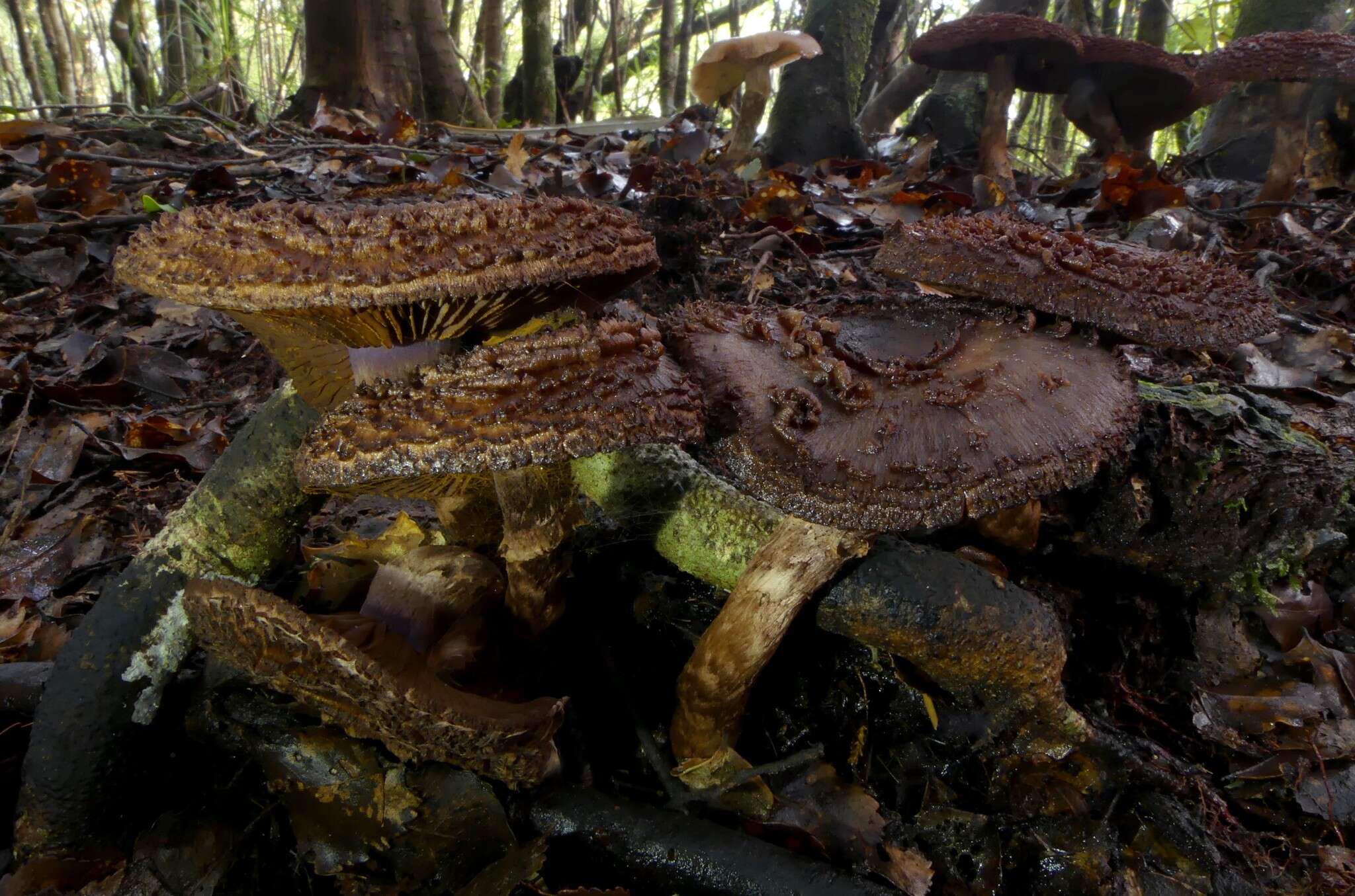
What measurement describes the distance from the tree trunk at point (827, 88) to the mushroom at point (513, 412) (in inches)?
238

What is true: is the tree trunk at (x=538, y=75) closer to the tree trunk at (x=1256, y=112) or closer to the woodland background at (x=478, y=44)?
the woodland background at (x=478, y=44)

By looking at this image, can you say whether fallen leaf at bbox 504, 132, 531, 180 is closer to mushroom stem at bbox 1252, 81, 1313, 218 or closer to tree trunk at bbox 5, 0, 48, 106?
mushroom stem at bbox 1252, 81, 1313, 218

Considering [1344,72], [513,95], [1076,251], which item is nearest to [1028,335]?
[1076,251]

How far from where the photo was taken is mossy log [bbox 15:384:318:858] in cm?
203

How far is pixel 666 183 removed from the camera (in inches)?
160

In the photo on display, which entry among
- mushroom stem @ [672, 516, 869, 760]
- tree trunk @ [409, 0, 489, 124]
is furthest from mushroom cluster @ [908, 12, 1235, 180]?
tree trunk @ [409, 0, 489, 124]

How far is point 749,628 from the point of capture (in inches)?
85.0

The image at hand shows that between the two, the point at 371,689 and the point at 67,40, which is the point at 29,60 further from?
the point at 371,689

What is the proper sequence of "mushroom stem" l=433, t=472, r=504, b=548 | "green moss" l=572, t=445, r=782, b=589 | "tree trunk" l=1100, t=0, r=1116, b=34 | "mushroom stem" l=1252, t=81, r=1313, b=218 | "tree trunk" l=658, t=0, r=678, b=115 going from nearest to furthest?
"green moss" l=572, t=445, r=782, b=589 < "mushroom stem" l=433, t=472, r=504, b=548 < "mushroom stem" l=1252, t=81, r=1313, b=218 < "tree trunk" l=1100, t=0, r=1116, b=34 < "tree trunk" l=658, t=0, r=678, b=115

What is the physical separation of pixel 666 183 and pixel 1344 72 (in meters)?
4.66

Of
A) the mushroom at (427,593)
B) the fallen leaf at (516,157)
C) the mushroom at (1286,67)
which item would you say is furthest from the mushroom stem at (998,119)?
the mushroom at (427,593)

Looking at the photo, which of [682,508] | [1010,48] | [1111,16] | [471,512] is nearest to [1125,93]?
[1010,48]

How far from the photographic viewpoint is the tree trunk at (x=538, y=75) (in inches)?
499

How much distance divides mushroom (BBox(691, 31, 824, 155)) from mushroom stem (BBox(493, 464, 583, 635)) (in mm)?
5443
